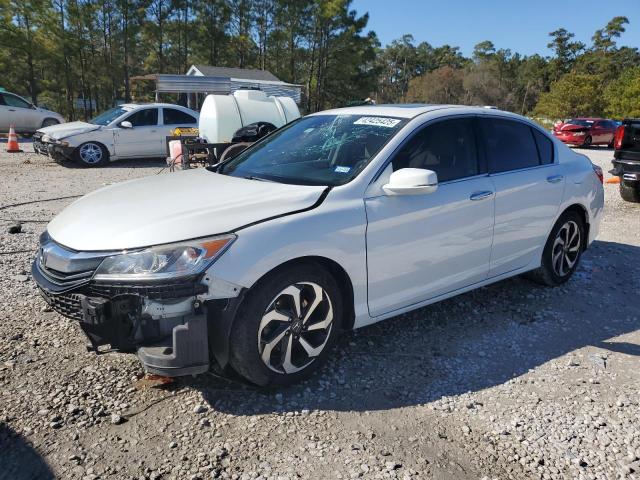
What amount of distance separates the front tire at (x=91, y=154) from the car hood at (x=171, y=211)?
1030 cm

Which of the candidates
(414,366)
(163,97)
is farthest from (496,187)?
(163,97)

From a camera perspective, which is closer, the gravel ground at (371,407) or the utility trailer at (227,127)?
the gravel ground at (371,407)

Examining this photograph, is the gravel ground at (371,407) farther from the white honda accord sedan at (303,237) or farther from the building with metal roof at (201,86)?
the building with metal roof at (201,86)

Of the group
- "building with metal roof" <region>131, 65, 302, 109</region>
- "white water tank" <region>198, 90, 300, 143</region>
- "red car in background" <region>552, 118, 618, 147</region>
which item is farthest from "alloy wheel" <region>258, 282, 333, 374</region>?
"building with metal roof" <region>131, 65, 302, 109</region>

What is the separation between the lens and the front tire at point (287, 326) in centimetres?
281

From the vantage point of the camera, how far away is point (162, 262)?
8.68 feet

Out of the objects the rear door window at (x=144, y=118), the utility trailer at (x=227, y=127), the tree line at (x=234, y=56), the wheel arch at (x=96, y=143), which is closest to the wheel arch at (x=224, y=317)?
the utility trailer at (x=227, y=127)

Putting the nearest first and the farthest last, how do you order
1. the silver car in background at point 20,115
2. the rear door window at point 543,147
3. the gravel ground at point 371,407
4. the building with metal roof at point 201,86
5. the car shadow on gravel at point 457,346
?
the gravel ground at point 371,407
the car shadow on gravel at point 457,346
the rear door window at point 543,147
the silver car in background at point 20,115
the building with metal roof at point 201,86

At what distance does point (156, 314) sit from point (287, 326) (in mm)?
734

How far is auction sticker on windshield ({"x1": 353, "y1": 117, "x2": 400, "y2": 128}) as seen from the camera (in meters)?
3.71

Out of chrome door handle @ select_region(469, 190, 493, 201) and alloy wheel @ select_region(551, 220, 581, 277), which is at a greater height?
chrome door handle @ select_region(469, 190, 493, 201)

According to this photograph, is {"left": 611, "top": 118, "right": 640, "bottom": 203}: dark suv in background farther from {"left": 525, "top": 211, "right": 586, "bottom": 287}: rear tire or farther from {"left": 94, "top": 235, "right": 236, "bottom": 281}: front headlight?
{"left": 94, "top": 235, "right": 236, "bottom": 281}: front headlight

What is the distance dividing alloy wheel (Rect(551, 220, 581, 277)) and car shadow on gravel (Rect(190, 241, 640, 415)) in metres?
0.21

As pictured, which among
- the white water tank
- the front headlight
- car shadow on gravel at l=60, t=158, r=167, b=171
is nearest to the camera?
the front headlight
